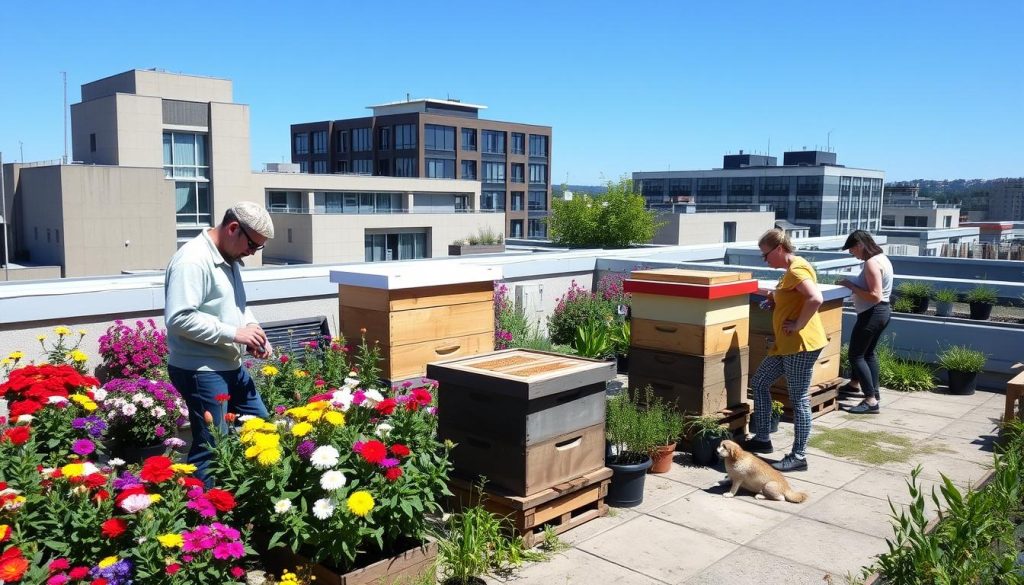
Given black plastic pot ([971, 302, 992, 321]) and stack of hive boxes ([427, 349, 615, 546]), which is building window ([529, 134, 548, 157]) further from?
stack of hive boxes ([427, 349, 615, 546])

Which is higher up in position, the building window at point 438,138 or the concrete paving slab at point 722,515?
the building window at point 438,138

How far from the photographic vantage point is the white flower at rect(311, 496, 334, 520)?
3.55m

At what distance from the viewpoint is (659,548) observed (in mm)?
5051

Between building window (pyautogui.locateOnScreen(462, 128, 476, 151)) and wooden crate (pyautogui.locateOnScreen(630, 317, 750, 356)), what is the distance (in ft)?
251

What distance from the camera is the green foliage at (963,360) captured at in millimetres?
9461

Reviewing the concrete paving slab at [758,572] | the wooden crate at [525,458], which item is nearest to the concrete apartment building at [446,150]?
the wooden crate at [525,458]

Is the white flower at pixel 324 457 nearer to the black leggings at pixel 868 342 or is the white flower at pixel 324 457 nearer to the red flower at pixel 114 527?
the red flower at pixel 114 527

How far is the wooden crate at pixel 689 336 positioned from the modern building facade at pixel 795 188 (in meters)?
80.4

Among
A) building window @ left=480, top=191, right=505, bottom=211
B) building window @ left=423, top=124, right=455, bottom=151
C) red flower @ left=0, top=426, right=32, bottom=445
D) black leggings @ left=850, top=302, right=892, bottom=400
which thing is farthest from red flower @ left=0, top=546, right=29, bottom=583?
building window @ left=480, top=191, right=505, bottom=211

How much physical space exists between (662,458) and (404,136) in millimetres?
74322

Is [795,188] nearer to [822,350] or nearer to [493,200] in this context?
[493,200]

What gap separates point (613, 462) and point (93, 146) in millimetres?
54285

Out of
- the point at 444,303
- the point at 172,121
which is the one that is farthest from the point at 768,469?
the point at 172,121

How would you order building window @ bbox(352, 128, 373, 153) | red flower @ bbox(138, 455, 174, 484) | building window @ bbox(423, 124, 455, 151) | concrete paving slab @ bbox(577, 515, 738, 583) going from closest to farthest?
red flower @ bbox(138, 455, 174, 484), concrete paving slab @ bbox(577, 515, 738, 583), building window @ bbox(423, 124, 455, 151), building window @ bbox(352, 128, 373, 153)
